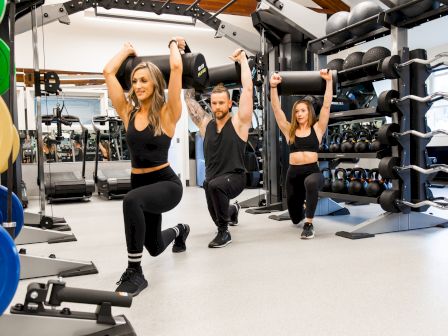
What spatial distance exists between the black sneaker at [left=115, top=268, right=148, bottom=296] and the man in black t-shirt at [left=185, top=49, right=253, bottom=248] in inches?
43.4

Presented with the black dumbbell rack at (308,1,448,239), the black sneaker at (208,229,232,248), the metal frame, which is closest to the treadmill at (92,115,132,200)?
the metal frame

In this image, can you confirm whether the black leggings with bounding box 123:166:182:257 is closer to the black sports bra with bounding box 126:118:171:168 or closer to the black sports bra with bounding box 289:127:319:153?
the black sports bra with bounding box 126:118:171:168

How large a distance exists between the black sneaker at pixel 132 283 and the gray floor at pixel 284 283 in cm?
5

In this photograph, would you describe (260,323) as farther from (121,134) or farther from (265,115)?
(121,134)

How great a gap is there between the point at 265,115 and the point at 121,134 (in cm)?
390

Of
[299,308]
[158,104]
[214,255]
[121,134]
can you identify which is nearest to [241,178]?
[214,255]

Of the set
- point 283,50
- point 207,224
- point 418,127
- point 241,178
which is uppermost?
point 283,50

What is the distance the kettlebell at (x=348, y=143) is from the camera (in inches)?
163

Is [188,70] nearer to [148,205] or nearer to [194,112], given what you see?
[148,205]

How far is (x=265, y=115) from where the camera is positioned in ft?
17.1

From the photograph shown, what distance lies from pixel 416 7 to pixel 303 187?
71.5 inches

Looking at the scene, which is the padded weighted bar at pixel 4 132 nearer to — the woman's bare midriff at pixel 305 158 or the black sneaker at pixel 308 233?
the black sneaker at pixel 308 233

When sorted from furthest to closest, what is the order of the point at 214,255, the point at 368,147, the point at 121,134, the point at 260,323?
the point at 121,134 → the point at 368,147 → the point at 214,255 → the point at 260,323

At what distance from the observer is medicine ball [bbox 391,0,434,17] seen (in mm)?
3355
